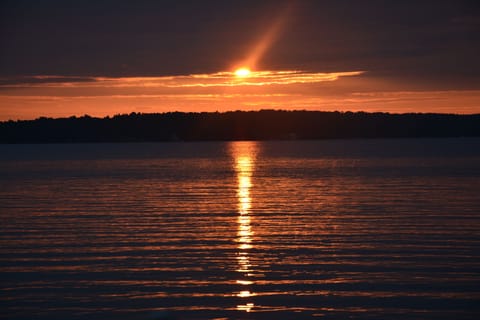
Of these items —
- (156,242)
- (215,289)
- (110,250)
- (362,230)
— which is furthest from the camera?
(362,230)

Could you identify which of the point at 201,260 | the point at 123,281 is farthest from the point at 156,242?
the point at 123,281

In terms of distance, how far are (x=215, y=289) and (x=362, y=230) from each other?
12.3 m

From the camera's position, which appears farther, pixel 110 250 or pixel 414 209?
pixel 414 209

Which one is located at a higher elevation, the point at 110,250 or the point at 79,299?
the point at 110,250

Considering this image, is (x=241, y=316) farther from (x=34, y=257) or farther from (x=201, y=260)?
(x=34, y=257)

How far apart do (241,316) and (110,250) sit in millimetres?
10074

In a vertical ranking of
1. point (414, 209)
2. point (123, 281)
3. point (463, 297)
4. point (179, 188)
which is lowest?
point (463, 297)

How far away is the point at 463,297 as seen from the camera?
59.4 feet

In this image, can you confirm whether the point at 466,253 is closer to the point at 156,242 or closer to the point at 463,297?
the point at 463,297

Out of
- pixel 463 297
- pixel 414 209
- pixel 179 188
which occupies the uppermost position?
pixel 179 188

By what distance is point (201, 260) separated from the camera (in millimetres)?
23438

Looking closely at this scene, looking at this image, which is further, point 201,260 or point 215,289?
point 201,260

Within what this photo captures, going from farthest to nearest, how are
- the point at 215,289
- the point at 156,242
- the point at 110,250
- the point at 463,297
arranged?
the point at 156,242 < the point at 110,250 < the point at 215,289 < the point at 463,297

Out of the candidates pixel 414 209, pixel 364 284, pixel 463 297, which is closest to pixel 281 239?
pixel 364 284
